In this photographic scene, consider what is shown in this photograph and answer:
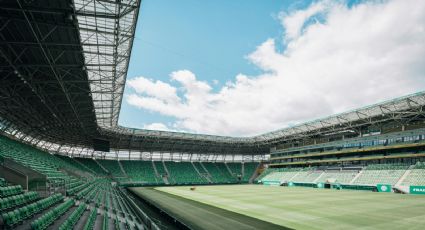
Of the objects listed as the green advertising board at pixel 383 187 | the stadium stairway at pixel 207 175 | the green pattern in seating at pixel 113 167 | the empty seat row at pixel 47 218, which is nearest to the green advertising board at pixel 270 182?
the stadium stairway at pixel 207 175

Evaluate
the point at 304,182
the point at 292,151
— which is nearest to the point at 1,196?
the point at 304,182

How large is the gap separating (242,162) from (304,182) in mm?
33408

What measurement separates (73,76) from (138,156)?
187ft

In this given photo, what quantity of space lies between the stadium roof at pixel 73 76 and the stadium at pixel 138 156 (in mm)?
124

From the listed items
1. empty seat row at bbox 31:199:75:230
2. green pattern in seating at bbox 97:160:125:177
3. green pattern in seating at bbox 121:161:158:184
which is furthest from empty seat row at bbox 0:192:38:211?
green pattern in seating at bbox 97:160:125:177

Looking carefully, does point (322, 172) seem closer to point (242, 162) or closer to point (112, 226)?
point (242, 162)

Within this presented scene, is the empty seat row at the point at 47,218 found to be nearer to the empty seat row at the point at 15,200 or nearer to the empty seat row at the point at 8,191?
the empty seat row at the point at 15,200

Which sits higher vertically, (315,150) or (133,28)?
(133,28)

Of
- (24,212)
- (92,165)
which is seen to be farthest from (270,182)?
(24,212)

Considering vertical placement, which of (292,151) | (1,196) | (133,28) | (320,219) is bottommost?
(320,219)

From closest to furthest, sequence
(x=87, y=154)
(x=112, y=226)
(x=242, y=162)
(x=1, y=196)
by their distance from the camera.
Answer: (x=1, y=196) < (x=112, y=226) < (x=87, y=154) < (x=242, y=162)

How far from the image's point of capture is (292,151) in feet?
249

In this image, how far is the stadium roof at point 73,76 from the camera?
15594mm

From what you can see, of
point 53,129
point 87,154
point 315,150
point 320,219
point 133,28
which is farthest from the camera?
point 87,154
